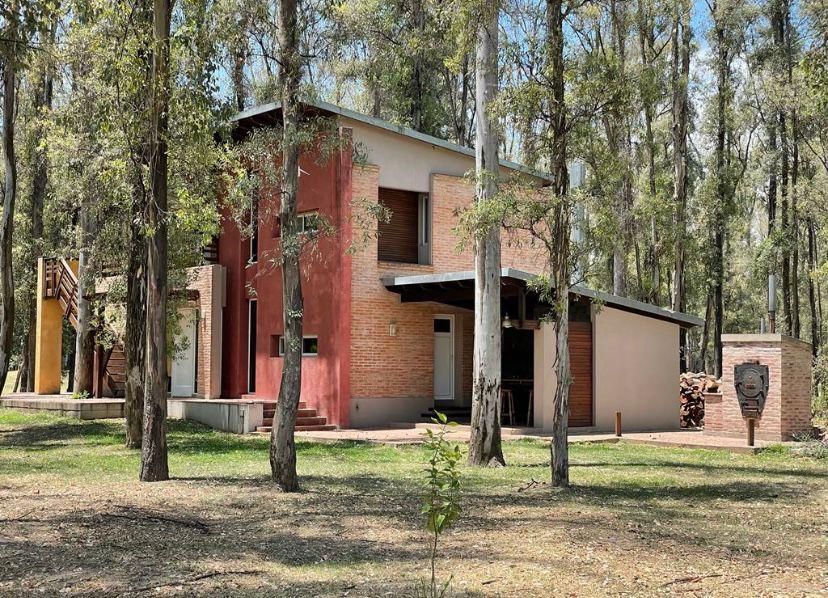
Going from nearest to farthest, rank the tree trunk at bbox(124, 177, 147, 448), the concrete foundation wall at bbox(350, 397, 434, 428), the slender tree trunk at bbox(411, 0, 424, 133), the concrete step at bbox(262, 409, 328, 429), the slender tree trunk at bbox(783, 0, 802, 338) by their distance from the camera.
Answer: the tree trunk at bbox(124, 177, 147, 448), the concrete step at bbox(262, 409, 328, 429), the concrete foundation wall at bbox(350, 397, 434, 428), the slender tree trunk at bbox(411, 0, 424, 133), the slender tree trunk at bbox(783, 0, 802, 338)

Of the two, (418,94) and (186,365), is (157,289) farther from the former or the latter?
(418,94)

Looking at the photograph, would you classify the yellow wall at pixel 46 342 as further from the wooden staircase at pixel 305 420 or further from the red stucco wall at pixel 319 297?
the wooden staircase at pixel 305 420

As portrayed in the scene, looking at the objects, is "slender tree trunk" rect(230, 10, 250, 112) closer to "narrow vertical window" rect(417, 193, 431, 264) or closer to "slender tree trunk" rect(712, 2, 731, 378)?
"narrow vertical window" rect(417, 193, 431, 264)

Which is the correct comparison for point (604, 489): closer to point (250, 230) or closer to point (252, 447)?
point (250, 230)

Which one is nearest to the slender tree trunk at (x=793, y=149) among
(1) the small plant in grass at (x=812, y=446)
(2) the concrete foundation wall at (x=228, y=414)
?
(1) the small plant in grass at (x=812, y=446)

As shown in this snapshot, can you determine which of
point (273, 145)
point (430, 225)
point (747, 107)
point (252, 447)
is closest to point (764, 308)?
point (747, 107)

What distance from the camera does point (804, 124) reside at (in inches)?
1275

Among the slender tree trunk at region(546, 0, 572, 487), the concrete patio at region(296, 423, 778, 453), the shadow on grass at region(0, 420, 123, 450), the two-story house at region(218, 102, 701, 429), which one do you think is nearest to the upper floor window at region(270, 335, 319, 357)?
the two-story house at region(218, 102, 701, 429)

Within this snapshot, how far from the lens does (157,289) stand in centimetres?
1206

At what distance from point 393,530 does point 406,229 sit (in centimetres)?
1447

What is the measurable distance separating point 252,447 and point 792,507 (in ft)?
32.5

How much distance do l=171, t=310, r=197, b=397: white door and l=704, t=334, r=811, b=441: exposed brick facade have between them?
13.6 m

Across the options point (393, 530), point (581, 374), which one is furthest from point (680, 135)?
point (393, 530)

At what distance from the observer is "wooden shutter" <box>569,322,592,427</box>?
2141 centimetres
